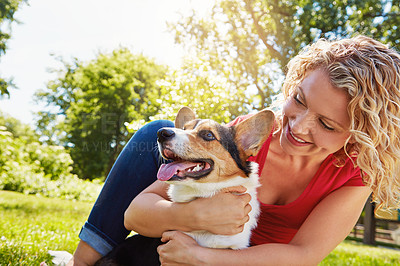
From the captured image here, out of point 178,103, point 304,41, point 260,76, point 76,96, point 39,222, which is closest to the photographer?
point 39,222

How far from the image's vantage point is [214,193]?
233 centimetres

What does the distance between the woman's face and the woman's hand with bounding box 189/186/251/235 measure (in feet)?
1.99

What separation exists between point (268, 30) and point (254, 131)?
37.2 ft

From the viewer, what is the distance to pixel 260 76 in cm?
1303

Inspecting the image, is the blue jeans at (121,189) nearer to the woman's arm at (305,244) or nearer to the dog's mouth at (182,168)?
the dog's mouth at (182,168)

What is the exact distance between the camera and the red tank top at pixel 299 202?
2566 millimetres

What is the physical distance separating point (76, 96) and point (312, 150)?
1109 inches

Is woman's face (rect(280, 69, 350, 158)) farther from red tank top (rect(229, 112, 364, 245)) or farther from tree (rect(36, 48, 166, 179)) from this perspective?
tree (rect(36, 48, 166, 179))

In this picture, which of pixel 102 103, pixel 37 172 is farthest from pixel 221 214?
pixel 102 103

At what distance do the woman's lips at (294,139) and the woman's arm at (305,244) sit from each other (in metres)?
0.49

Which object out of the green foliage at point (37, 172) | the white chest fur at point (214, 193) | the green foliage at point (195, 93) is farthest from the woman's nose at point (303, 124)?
the green foliage at point (37, 172)

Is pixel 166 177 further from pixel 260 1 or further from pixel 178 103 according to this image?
pixel 260 1

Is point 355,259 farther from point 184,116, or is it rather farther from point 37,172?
point 37,172

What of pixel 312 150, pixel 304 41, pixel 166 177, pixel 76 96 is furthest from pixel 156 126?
pixel 76 96
